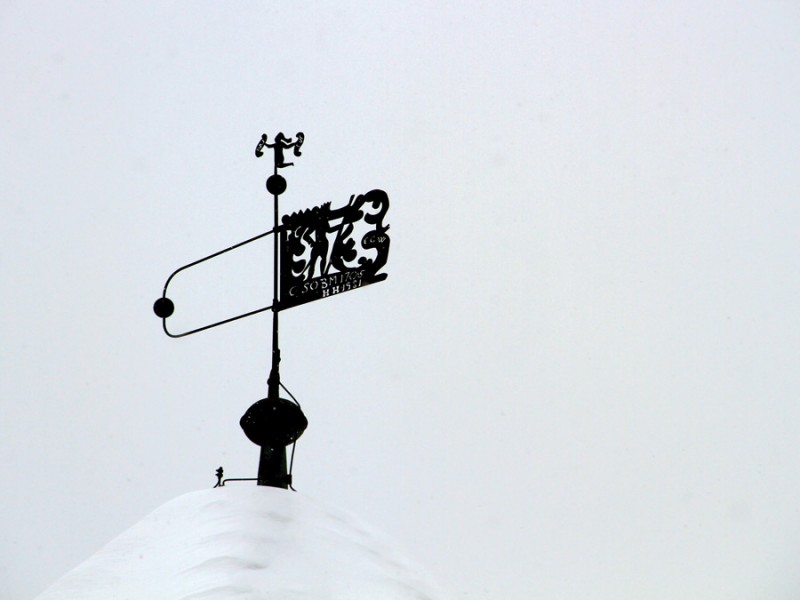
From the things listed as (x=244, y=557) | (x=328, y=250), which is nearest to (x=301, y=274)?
(x=328, y=250)

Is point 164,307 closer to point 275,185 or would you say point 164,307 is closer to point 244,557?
point 275,185

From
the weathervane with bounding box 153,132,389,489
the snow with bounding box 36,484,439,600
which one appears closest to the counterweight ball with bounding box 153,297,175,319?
the weathervane with bounding box 153,132,389,489

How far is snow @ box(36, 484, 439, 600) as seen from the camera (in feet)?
4.57

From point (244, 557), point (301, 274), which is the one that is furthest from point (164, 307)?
point (244, 557)

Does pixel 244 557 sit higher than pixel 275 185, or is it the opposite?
pixel 275 185

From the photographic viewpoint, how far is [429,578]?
180 centimetres

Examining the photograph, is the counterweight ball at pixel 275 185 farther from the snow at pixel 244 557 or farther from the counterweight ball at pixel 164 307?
the snow at pixel 244 557

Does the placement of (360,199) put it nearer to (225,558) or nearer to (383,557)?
(383,557)

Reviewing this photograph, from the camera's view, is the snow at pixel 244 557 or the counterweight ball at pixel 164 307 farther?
the counterweight ball at pixel 164 307

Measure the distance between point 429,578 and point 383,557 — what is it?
99mm

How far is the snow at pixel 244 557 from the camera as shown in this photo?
139 cm

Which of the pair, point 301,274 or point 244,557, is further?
point 301,274

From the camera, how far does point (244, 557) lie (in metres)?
1.46

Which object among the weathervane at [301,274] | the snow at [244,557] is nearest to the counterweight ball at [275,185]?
the weathervane at [301,274]
